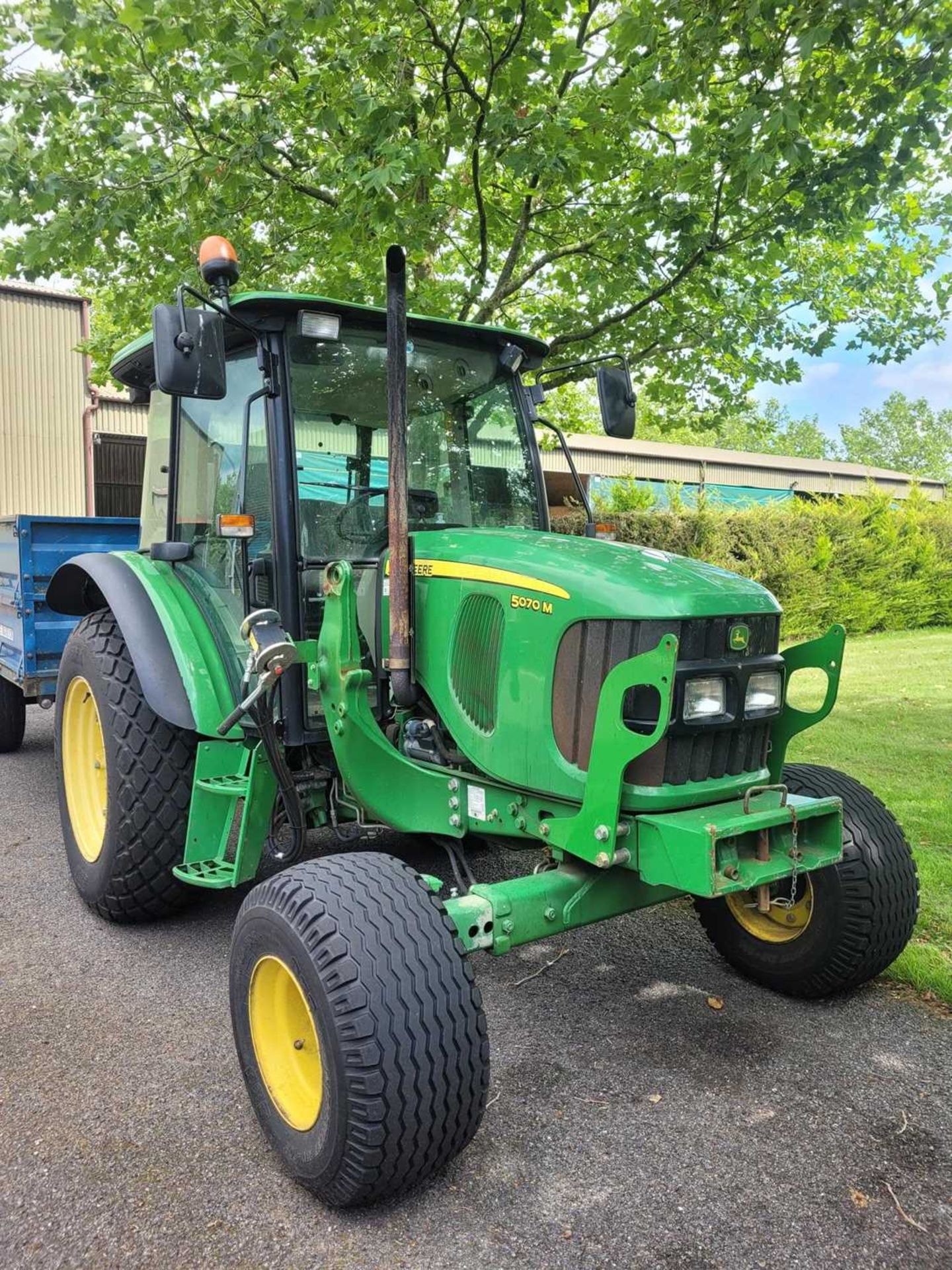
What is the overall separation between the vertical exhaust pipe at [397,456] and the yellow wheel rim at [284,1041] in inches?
38.3

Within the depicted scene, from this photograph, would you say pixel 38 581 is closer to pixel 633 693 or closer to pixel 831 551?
pixel 633 693

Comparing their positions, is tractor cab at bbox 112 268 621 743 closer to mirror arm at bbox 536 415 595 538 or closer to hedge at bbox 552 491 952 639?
mirror arm at bbox 536 415 595 538

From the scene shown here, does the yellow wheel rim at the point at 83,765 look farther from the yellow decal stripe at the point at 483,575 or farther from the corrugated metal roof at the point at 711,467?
the corrugated metal roof at the point at 711,467

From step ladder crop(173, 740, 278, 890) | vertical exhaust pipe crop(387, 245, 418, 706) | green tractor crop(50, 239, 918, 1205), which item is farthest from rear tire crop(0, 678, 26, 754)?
vertical exhaust pipe crop(387, 245, 418, 706)

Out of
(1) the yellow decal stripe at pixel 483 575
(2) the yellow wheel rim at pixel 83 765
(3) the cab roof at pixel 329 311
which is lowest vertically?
(2) the yellow wheel rim at pixel 83 765

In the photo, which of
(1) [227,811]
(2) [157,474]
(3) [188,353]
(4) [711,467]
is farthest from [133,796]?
(4) [711,467]

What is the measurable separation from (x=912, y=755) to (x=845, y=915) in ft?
12.8

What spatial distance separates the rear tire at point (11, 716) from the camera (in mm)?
6383

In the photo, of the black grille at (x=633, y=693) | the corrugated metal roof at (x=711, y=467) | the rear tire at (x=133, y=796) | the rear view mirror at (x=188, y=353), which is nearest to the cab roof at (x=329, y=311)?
the rear view mirror at (x=188, y=353)

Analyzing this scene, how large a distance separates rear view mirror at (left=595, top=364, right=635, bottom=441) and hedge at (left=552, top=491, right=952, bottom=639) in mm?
8322

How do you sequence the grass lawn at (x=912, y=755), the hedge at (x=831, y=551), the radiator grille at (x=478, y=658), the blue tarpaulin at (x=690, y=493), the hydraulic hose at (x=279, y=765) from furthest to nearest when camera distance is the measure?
the blue tarpaulin at (x=690, y=493), the hedge at (x=831, y=551), the grass lawn at (x=912, y=755), the hydraulic hose at (x=279, y=765), the radiator grille at (x=478, y=658)

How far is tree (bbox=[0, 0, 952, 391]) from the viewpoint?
4.82 m

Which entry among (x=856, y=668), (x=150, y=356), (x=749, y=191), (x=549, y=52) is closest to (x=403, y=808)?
(x=150, y=356)

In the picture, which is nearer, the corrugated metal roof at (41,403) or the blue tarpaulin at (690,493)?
the blue tarpaulin at (690,493)
